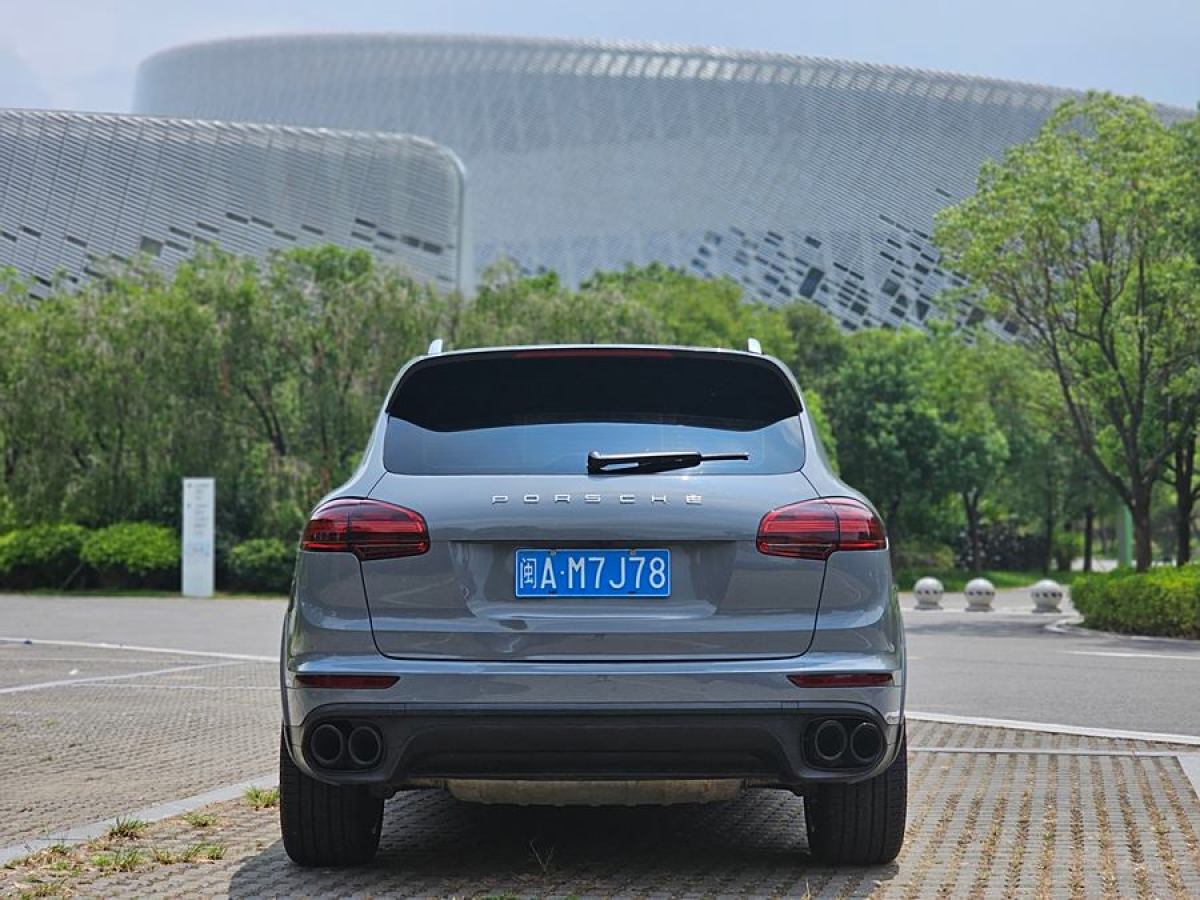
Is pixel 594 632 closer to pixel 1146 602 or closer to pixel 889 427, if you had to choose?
pixel 1146 602

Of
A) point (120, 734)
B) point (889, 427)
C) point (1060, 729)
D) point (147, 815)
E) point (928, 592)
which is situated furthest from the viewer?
point (889, 427)

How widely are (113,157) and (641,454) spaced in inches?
2374

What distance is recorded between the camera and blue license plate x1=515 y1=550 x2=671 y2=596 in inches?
187

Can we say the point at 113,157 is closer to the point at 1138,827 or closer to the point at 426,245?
the point at 426,245

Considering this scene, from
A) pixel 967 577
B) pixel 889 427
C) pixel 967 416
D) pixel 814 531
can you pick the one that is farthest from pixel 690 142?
pixel 814 531

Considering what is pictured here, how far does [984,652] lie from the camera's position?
1816 cm

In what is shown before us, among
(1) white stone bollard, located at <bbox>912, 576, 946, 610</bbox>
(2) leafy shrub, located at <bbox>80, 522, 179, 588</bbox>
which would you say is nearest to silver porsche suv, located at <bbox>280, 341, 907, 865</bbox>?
(1) white stone bollard, located at <bbox>912, 576, 946, 610</bbox>

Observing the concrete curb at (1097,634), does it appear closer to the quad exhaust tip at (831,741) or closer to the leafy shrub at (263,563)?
the quad exhaust tip at (831,741)

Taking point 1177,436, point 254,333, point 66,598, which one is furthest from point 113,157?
point 1177,436

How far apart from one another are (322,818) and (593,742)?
109 cm

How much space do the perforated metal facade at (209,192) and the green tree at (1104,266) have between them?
35.2 metres

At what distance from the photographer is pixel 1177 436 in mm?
25234

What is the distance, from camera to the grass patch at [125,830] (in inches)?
238

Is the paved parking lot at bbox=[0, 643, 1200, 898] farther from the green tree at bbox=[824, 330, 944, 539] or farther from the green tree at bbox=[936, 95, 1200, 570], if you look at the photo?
the green tree at bbox=[824, 330, 944, 539]
